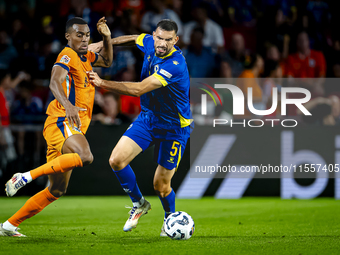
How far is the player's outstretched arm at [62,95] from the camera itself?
5.07 m

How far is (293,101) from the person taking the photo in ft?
30.8

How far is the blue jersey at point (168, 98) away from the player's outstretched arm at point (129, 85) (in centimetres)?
23

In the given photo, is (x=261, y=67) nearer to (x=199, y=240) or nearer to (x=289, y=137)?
(x=289, y=137)

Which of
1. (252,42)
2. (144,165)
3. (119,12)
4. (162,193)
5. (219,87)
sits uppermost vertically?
(119,12)

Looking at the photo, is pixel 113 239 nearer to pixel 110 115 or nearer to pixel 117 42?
pixel 117 42

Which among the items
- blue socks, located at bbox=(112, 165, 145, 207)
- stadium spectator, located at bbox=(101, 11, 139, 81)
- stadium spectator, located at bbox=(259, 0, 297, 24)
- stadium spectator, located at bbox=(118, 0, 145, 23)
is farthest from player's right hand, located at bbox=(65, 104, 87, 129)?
stadium spectator, located at bbox=(259, 0, 297, 24)

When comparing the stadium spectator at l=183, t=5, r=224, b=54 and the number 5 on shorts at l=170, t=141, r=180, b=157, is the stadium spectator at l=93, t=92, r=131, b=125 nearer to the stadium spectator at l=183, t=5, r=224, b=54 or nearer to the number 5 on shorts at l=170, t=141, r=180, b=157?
the stadium spectator at l=183, t=5, r=224, b=54

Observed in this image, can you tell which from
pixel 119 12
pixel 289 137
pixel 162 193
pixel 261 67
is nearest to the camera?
pixel 162 193

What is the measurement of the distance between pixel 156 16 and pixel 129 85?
6.33 meters

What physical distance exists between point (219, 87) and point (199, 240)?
4715 millimetres

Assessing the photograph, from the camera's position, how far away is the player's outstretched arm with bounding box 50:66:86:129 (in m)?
5.07

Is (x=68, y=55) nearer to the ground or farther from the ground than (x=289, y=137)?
farther from the ground

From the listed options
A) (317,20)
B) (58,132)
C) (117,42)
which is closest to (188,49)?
(317,20)

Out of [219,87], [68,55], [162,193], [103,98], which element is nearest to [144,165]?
[103,98]
